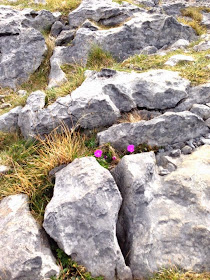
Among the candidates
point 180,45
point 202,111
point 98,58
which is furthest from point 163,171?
point 180,45

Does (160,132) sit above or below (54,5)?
below

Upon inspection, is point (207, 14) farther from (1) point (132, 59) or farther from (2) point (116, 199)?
(2) point (116, 199)

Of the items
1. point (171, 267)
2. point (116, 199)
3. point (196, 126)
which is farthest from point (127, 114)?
point (171, 267)

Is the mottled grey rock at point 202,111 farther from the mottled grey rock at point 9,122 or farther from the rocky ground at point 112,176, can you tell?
the mottled grey rock at point 9,122

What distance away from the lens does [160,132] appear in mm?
5184

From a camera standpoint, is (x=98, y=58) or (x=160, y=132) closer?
(x=160, y=132)

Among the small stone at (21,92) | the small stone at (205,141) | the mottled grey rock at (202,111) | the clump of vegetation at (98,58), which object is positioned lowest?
the small stone at (21,92)

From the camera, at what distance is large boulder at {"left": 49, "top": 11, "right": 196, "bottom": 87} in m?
10.8

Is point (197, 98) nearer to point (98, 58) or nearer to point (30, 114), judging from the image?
point (30, 114)

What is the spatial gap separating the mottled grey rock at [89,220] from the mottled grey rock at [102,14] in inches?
438

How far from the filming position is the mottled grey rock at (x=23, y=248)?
3371 mm

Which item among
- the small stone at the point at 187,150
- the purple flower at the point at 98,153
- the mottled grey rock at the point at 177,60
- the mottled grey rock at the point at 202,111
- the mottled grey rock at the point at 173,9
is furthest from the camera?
the mottled grey rock at the point at 173,9

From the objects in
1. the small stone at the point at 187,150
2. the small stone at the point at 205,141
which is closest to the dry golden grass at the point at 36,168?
the small stone at the point at 187,150

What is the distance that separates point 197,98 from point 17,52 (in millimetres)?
8795
